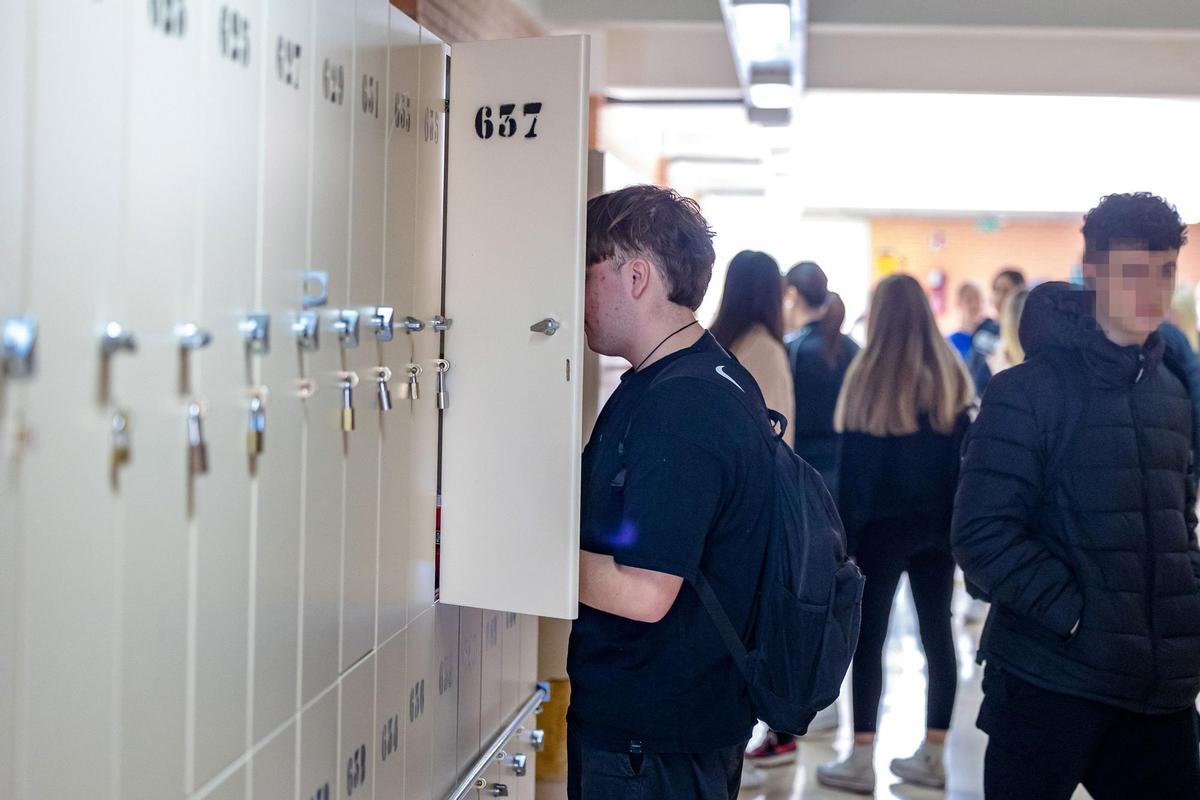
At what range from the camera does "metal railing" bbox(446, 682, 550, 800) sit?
2.27 metres

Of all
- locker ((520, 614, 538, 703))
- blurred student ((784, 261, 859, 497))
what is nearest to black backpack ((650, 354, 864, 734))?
locker ((520, 614, 538, 703))

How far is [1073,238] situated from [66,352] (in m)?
14.3

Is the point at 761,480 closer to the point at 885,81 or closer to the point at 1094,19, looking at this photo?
the point at 1094,19

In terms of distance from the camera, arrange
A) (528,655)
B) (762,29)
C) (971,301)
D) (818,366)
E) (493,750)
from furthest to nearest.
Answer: (971,301), (818,366), (762,29), (528,655), (493,750)

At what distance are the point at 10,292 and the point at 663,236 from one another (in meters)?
1.05

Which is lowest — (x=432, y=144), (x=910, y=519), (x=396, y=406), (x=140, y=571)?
(x=910, y=519)

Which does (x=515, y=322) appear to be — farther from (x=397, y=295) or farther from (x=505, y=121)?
(x=505, y=121)

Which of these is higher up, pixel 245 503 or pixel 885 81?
pixel 885 81

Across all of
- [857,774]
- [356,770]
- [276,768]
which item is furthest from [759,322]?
[276,768]

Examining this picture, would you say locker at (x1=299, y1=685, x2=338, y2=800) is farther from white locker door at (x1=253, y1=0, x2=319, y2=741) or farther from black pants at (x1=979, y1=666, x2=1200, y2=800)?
black pants at (x1=979, y1=666, x2=1200, y2=800)

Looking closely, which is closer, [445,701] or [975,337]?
[445,701]

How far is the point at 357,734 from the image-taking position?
1.74 meters

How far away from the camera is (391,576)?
1.86 metres

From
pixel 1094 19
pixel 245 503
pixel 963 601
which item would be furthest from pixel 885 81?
pixel 245 503
